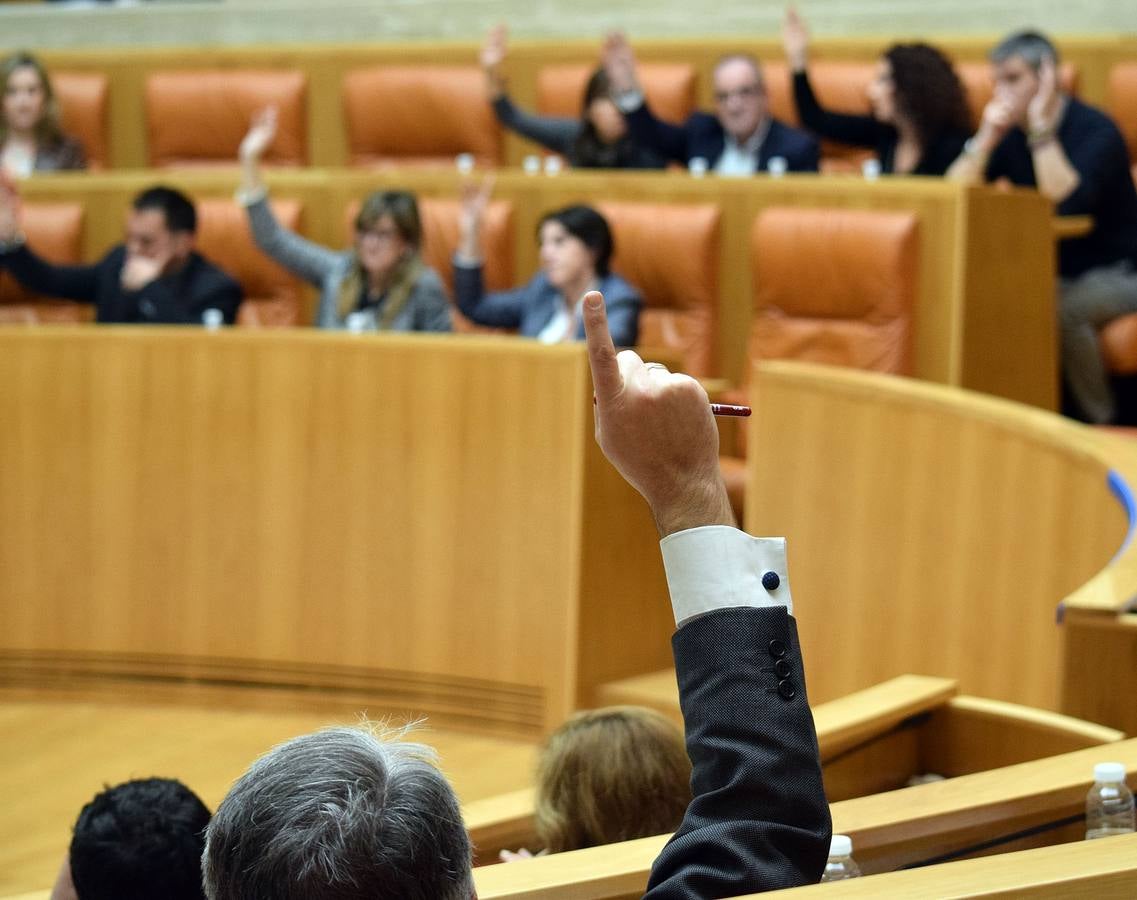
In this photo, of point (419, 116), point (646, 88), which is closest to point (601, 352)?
point (646, 88)

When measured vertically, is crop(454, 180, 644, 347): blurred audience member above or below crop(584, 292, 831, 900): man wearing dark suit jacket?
above

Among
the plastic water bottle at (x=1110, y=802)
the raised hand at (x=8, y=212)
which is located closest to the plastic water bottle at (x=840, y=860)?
the plastic water bottle at (x=1110, y=802)

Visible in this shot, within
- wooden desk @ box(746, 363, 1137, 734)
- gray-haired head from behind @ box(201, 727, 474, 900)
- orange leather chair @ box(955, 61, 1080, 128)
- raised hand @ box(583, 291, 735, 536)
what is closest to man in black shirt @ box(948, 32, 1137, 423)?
orange leather chair @ box(955, 61, 1080, 128)

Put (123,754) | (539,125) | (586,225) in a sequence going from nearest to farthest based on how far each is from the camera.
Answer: (123,754), (586,225), (539,125)

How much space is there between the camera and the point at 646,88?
3318 millimetres

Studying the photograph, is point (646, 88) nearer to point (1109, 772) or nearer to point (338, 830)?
point (1109, 772)

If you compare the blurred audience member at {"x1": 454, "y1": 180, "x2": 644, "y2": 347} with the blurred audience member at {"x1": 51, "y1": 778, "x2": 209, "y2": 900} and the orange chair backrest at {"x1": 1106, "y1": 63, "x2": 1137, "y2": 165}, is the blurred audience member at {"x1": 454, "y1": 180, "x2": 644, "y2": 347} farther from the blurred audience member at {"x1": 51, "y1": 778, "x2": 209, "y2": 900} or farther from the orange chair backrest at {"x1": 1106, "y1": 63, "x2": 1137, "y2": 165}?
the blurred audience member at {"x1": 51, "y1": 778, "x2": 209, "y2": 900}

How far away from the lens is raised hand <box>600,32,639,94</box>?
2984mm

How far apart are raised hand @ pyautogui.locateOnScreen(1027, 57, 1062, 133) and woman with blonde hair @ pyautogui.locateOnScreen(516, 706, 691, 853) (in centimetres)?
183

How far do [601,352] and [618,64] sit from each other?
241cm

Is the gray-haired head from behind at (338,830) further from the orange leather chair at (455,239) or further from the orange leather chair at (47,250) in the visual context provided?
the orange leather chair at (47,250)

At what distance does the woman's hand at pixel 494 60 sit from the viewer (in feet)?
10.6

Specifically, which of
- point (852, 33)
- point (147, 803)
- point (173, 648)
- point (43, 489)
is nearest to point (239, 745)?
point (173, 648)

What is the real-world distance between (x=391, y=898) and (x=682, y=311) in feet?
7.16
